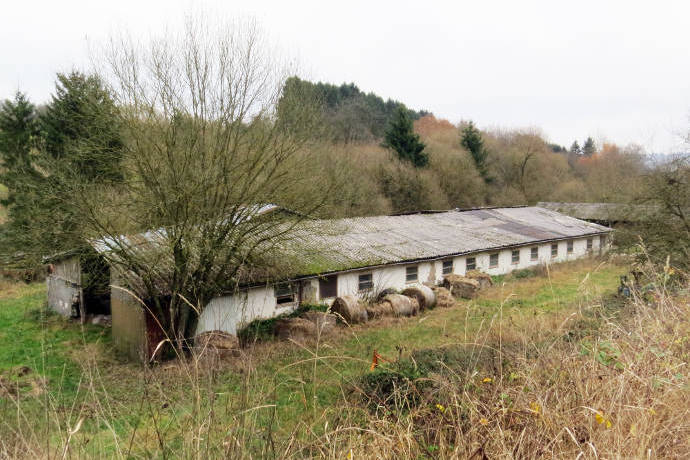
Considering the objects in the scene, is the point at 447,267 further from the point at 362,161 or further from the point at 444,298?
the point at 362,161

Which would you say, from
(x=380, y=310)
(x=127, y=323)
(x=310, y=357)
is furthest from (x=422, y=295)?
(x=127, y=323)

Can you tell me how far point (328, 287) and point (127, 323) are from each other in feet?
24.4

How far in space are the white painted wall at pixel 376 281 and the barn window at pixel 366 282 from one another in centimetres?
18

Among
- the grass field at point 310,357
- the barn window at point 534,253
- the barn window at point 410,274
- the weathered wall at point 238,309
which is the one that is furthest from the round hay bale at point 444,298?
the barn window at point 534,253

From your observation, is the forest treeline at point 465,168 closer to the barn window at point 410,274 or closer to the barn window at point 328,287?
the barn window at point 410,274

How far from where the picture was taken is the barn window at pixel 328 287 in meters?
18.1

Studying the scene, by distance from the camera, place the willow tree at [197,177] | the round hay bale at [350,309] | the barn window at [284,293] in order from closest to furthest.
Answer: the willow tree at [197,177] < the round hay bale at [350,309] < the barn window at [284,293]

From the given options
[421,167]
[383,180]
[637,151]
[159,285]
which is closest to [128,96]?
[159,285]

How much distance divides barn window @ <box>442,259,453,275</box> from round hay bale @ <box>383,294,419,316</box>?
15.5 feet

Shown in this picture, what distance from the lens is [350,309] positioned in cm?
1667

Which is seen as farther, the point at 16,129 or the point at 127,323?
the point at 16,129

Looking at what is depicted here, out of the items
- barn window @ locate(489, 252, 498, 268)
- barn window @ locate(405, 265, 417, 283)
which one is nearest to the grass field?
barn window @ locate(489, 252, 498, 268)

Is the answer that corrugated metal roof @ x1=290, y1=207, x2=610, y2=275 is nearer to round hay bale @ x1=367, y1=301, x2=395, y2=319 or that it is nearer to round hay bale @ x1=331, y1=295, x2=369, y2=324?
round hay bale @ x1=331, y1=295, x2=369, y2=324

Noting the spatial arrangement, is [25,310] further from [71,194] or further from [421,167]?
[421,167]
